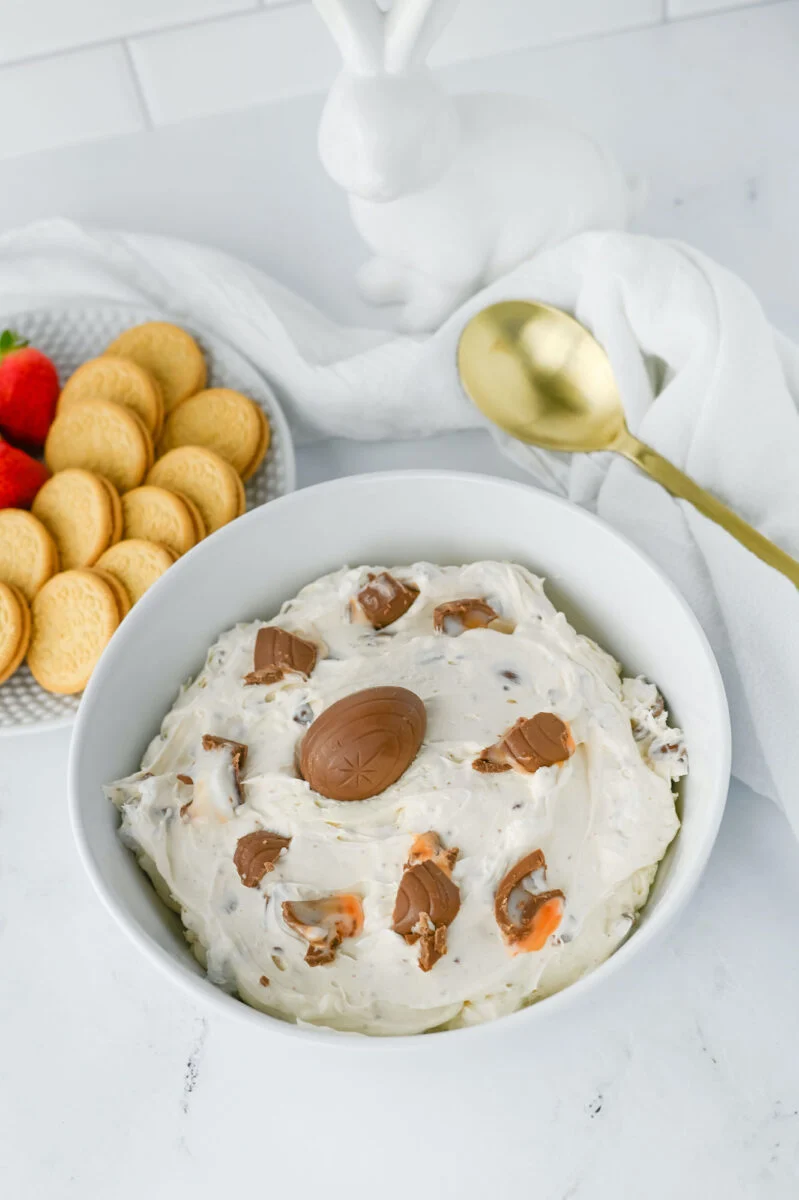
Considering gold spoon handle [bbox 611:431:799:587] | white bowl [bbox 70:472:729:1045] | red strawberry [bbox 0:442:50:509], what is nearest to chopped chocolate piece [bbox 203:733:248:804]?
white bowl [bbox 70:472:729:1045]

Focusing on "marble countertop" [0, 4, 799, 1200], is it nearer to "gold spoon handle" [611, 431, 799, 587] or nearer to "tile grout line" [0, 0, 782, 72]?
"gold spoon handle" [611, 431, 799, 587]

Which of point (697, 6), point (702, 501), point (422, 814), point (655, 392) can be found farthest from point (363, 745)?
point (697, 6)

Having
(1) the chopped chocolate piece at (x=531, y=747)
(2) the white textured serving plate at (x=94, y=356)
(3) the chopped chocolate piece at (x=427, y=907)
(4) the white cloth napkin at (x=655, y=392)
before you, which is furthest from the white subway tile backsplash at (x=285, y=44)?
(3) the chopped chocolate piece at (x=427, y=907)

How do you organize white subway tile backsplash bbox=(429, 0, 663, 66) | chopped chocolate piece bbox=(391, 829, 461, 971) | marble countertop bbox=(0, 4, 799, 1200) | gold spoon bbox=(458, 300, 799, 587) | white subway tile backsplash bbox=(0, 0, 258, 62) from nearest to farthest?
chopped chocolate piece bbox=(391, 829, 461, 971), marble countertop bbox=(0, 4, 799, 1200), gold spoon bbox=(458, 300, 799, 587), white subway tile backsplash bbox=(0, 0, 258, 62), white subway tile backsplash bbox=(429, 0, 663, 66)

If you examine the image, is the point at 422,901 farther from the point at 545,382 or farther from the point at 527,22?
the point at 527,22

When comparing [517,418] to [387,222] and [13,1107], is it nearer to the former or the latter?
[387,222]

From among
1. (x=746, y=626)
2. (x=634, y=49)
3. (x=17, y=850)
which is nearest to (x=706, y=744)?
(x=746, y=626)

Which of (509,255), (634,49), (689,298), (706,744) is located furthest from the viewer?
(634,49)
